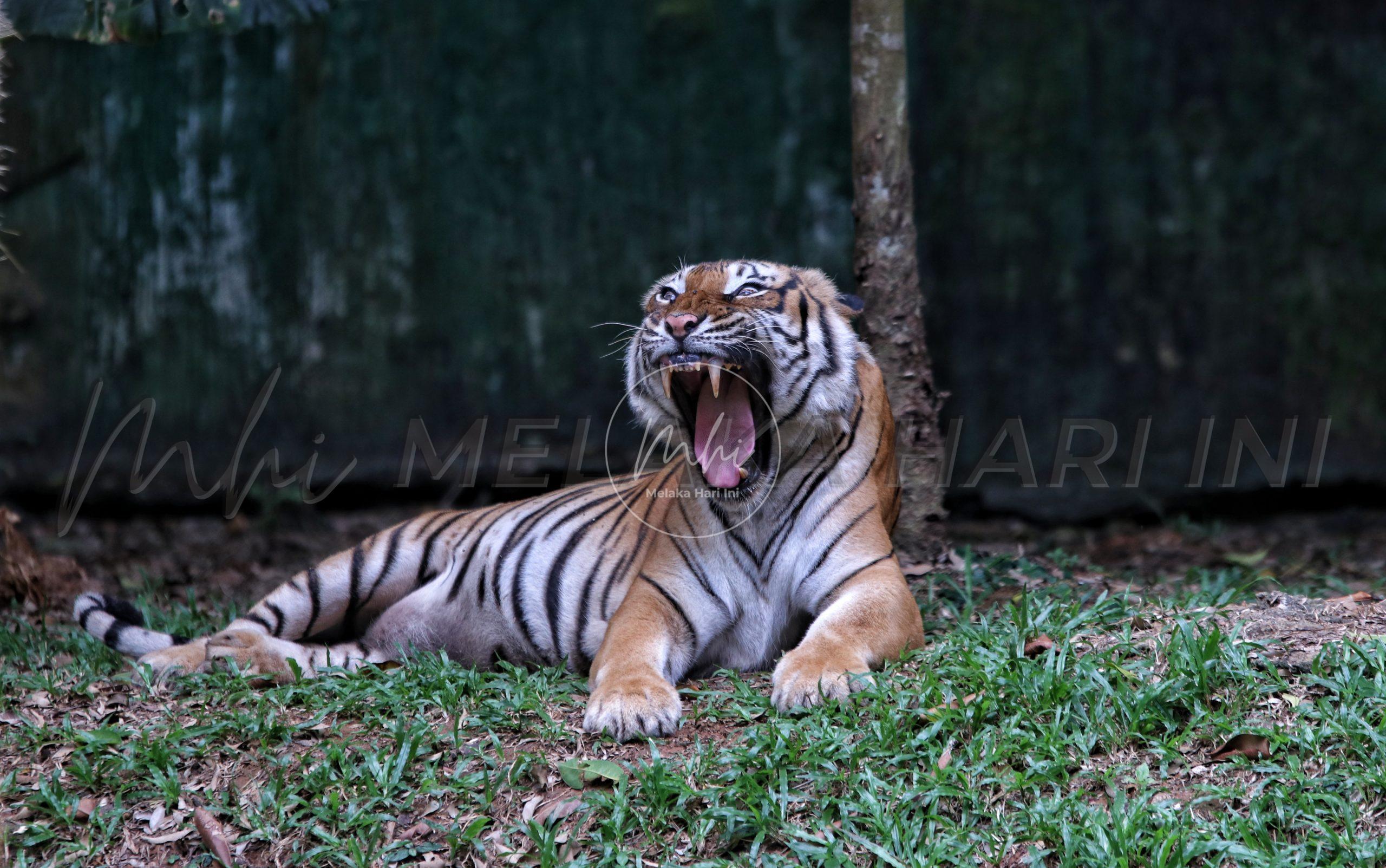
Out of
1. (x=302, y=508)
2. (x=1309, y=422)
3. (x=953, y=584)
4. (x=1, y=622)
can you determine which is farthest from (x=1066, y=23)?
(x=1, y=622)

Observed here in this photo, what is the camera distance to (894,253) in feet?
14.5

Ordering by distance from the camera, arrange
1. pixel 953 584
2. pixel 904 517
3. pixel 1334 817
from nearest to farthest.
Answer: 1. pixel 1334 817
2. pixel 953 584
3. pixel 904 517

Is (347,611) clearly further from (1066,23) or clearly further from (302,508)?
(1066,23)

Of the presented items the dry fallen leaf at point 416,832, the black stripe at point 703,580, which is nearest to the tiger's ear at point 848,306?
the black stripe at point 703,580

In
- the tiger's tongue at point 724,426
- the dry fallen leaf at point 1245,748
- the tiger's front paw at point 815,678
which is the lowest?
the tiger's front paw at point 815,678

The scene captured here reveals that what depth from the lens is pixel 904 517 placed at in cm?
445

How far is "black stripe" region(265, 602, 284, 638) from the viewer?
158 inches

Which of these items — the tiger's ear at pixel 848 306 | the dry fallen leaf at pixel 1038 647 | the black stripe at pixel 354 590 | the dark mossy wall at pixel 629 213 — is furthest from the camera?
the dark mossy wall at pixel 629 213

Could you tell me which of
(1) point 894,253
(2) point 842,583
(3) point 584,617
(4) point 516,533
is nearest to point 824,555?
(2) point 842,583

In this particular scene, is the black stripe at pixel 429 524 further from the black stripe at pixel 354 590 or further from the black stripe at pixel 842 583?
the black stripe at pixel 842 583

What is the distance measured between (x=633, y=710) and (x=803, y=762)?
43 cm

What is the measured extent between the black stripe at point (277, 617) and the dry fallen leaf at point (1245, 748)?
114 inches

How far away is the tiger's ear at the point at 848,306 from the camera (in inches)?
144

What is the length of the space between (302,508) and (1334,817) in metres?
5.26
